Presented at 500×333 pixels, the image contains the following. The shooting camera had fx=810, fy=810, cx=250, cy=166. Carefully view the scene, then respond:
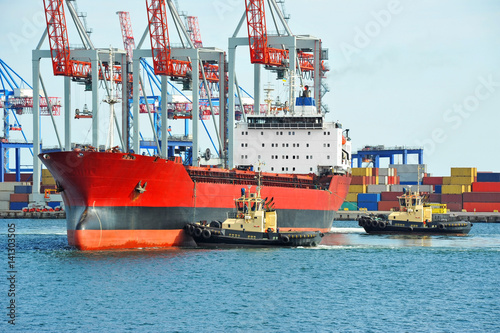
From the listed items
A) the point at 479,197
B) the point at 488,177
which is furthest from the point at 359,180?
the point at 488,177

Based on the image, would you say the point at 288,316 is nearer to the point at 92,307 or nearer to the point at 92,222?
the point at 92,307

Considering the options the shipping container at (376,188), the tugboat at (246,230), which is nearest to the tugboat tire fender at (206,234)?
the tugboat at (246,230)

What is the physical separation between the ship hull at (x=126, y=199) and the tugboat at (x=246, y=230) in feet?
4.61

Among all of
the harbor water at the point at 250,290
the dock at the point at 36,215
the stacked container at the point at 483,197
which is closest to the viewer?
the harbor water at the point at 250,290

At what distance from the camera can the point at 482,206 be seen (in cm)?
8494

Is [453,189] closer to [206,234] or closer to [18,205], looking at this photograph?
[18,205]

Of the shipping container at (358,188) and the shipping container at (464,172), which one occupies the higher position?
the shipping container at (464,172)

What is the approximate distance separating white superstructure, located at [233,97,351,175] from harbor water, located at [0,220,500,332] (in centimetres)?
1291

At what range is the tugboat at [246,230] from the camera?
121 feet

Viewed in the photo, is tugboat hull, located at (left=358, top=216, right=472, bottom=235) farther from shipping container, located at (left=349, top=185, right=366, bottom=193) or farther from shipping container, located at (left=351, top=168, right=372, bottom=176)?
shipping container, located at (left=351, top=168, right=372, bottom=176)

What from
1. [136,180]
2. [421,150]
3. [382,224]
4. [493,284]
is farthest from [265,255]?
[421,150]

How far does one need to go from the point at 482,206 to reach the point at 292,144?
39.3 metres

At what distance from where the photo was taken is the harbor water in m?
23.5

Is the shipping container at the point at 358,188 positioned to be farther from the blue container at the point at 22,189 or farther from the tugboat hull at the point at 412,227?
the blue container at the point at 22,189
